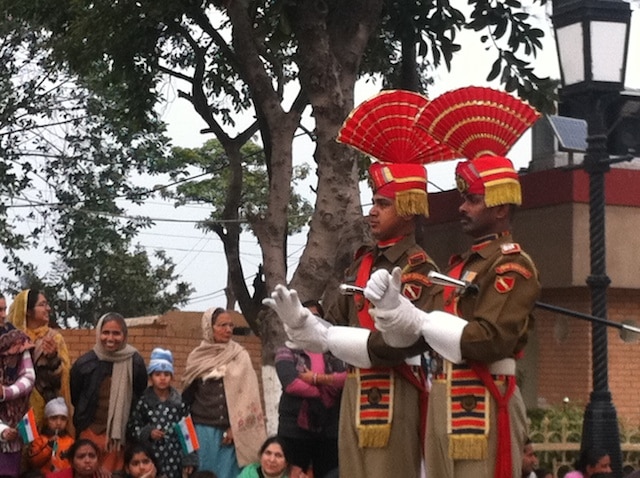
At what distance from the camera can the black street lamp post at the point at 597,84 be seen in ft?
28.5

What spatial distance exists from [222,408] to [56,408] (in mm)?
1209

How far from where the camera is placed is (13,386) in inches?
355

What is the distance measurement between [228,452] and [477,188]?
4.46 m

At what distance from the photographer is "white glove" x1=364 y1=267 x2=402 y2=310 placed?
5.79 m

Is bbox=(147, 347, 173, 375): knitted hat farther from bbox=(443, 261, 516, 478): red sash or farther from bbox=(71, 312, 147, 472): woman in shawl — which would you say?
bbox=(443, 261, 516, 478): red sash

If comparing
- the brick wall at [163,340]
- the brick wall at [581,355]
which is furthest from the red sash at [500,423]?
the brick wall at [163,340]

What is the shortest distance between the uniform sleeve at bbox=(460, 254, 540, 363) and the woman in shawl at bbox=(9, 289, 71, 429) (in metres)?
4.26

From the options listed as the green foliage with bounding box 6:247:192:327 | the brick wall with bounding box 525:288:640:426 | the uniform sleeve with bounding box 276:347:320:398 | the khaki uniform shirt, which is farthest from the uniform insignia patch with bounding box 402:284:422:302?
the green foliage with bounding box 6:247:192:327

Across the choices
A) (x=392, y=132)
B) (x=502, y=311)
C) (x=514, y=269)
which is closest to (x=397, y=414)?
(x=502, y=311)

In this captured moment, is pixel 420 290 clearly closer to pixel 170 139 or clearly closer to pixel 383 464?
pixel 383 464

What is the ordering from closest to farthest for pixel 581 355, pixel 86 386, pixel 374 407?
pixel 374 407 → pixel 86 386 → pixel 581 355

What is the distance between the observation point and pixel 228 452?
1009cm

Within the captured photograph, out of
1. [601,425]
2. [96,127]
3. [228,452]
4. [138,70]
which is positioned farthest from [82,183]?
[601,425]

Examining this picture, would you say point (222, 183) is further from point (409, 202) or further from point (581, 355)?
point (409, 202)
